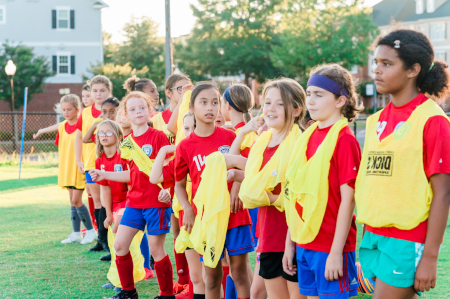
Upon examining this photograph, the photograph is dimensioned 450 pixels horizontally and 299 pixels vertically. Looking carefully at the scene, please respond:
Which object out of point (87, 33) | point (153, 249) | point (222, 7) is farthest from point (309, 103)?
point (222, 7)

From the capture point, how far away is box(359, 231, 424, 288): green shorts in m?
2.22

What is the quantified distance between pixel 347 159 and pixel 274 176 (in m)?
0.53

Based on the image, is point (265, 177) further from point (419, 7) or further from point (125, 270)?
point (419, 7)

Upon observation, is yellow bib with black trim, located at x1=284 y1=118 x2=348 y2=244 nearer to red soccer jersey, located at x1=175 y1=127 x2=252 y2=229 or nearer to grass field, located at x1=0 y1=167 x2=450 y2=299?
red soccer jersey, located at x1=175 y1=127 x2=252 y2=229

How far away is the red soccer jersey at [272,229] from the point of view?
9.50 ft

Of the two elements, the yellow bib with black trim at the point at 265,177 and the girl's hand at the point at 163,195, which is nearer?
the yellow bib with black trim at the point at 265,177

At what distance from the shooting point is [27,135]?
83.1 feet

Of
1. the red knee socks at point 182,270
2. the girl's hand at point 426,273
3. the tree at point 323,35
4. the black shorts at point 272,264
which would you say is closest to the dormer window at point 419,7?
the tree at point 323,35

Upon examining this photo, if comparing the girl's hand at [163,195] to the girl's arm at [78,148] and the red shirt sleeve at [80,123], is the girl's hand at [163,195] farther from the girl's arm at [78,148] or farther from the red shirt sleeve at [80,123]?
the red shirt sleeve at [80,123]

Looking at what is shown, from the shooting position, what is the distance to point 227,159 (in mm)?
3238

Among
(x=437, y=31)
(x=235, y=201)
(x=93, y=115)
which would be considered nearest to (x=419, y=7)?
(x=437, y=31)

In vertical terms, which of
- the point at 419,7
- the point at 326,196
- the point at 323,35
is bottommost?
the point at 326,196

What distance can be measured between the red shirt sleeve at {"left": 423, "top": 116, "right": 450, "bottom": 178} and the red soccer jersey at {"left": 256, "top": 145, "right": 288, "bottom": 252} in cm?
96

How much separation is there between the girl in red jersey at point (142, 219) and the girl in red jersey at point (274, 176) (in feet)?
4.36
